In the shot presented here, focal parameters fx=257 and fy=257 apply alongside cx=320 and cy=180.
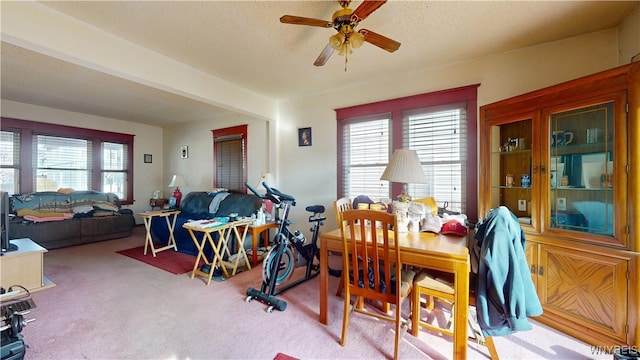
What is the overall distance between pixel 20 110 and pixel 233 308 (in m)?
5.50

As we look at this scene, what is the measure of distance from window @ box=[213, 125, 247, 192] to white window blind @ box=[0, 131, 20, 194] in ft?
10.6

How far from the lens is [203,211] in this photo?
4.64m

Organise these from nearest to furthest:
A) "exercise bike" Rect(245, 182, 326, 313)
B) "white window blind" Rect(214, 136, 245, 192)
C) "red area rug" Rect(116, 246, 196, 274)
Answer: "exercise bike" Rect(245, 182, 326, 313) < "red area rug" Rect(116, 246, 196, 274) < "white window blind" Rect(214, 136, 245, 192)

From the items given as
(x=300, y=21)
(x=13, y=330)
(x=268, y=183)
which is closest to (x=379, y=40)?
(x=300, y=21)

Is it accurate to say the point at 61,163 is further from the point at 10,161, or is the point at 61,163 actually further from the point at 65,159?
the point at 10,161

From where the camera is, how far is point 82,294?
2.64 m

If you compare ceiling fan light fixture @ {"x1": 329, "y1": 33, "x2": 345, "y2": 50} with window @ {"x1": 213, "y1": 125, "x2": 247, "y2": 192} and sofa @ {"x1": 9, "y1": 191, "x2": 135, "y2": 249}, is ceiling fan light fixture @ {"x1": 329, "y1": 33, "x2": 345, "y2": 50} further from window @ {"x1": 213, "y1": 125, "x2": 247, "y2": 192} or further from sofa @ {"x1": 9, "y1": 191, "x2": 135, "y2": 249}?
sofa @ {"x1": 9, "y1": 191, "x2": 135, "y2": 249}

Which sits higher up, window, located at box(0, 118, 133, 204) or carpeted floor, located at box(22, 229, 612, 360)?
window, located at box(0, 118, 133, 204)

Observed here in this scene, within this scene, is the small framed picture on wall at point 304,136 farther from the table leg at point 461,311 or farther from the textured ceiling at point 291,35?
the table leg at point 461,311

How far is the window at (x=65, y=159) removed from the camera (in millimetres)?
4527

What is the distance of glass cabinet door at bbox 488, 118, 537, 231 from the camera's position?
7.59ft

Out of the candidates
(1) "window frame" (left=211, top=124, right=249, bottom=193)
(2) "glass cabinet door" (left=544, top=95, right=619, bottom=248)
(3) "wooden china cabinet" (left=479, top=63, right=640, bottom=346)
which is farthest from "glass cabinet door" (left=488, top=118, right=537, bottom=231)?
(1) "window frame" (left=211, top=124, right=249, bottom=193)

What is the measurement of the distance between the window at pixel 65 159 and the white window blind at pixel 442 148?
6260mm

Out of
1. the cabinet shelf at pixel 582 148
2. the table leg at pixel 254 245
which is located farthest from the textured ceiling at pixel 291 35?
the table leg at pixel 254 245
